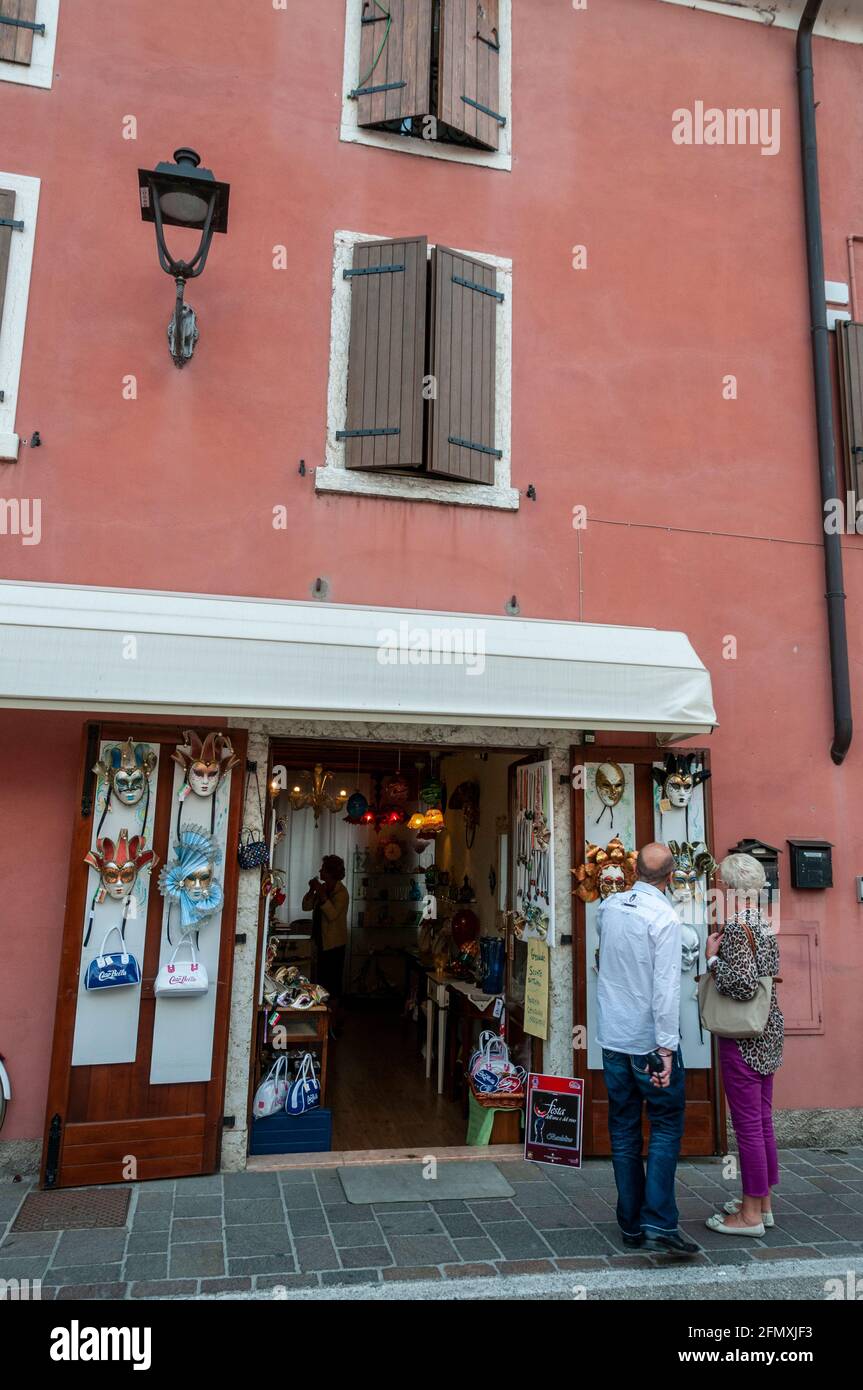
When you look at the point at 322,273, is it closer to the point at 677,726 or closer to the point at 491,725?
the point at 491,725

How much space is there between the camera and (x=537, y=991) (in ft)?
20.9

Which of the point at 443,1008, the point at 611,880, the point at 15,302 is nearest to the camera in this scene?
the point at 15,302

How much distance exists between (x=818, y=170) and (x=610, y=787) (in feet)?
17.5

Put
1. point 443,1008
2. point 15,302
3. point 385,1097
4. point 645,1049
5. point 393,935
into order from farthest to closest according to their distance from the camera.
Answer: point 393,935 < point 443,1008 < point 385,1097 < point 15,302 < point 645,1049

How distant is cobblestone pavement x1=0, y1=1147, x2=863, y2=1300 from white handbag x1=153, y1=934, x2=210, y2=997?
3.44 feet

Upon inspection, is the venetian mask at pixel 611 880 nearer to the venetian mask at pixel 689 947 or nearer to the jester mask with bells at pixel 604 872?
the jester mask with bells at pixel 604 872

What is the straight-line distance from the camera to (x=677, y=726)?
5840 mm

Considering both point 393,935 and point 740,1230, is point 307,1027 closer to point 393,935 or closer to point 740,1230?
point 740,1230

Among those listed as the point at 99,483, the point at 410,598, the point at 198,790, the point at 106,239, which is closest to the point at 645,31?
the point at 106,239

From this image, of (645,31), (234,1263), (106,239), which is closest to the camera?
(234,1263)

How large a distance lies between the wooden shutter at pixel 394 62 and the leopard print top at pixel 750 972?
5.82 metres

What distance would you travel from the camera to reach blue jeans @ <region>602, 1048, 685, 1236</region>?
4.51 m

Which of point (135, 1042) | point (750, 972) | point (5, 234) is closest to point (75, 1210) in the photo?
point (135, 1042)

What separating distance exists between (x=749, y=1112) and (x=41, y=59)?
25.2ft
